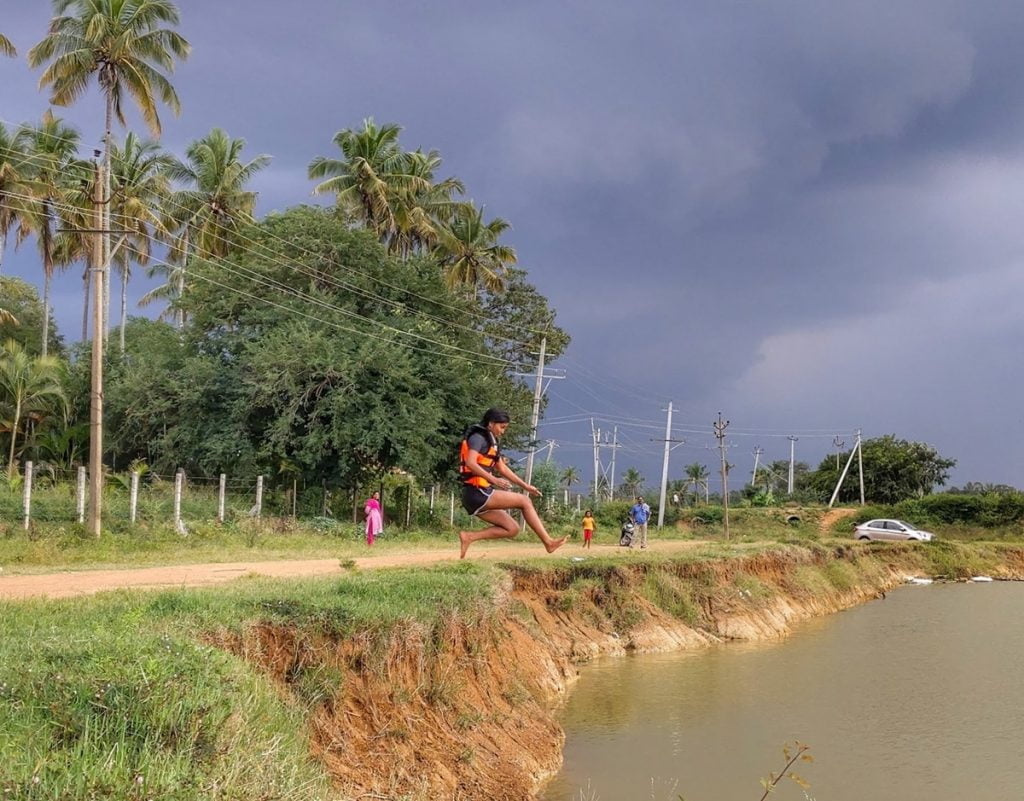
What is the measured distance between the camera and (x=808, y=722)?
494 inches

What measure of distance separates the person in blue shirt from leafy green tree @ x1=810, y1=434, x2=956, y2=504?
150 ft

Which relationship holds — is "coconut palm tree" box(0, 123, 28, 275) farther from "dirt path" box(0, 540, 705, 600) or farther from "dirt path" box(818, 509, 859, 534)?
"dirt path" box(818, 509, 859, 534)

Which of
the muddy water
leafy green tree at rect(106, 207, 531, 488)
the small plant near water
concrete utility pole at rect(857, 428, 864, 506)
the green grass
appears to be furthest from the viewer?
concrete utility pole at rect(857, 428, 864, 506)

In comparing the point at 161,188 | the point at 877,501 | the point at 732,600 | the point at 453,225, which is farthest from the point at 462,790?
the point at 877,501

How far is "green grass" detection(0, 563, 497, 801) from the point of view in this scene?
154 inches

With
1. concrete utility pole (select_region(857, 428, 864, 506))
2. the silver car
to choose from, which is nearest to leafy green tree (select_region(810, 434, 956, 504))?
concrete utility pole (select_region(857, 428, 864, 506))

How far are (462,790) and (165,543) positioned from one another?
14060mm

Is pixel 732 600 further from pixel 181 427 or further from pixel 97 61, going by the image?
pixel 97 61

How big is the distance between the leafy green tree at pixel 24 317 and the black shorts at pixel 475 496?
132 feet

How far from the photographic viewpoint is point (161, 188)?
3906cm

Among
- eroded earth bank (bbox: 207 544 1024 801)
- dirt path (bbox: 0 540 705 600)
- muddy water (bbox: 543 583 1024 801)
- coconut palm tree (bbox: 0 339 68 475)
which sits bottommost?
muddy water (bbox: 543 583 1024 801)

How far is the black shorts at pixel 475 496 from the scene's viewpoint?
8.70 meters

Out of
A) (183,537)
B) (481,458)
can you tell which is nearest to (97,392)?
(183,537)

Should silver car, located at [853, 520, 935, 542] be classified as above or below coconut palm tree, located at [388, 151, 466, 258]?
below
